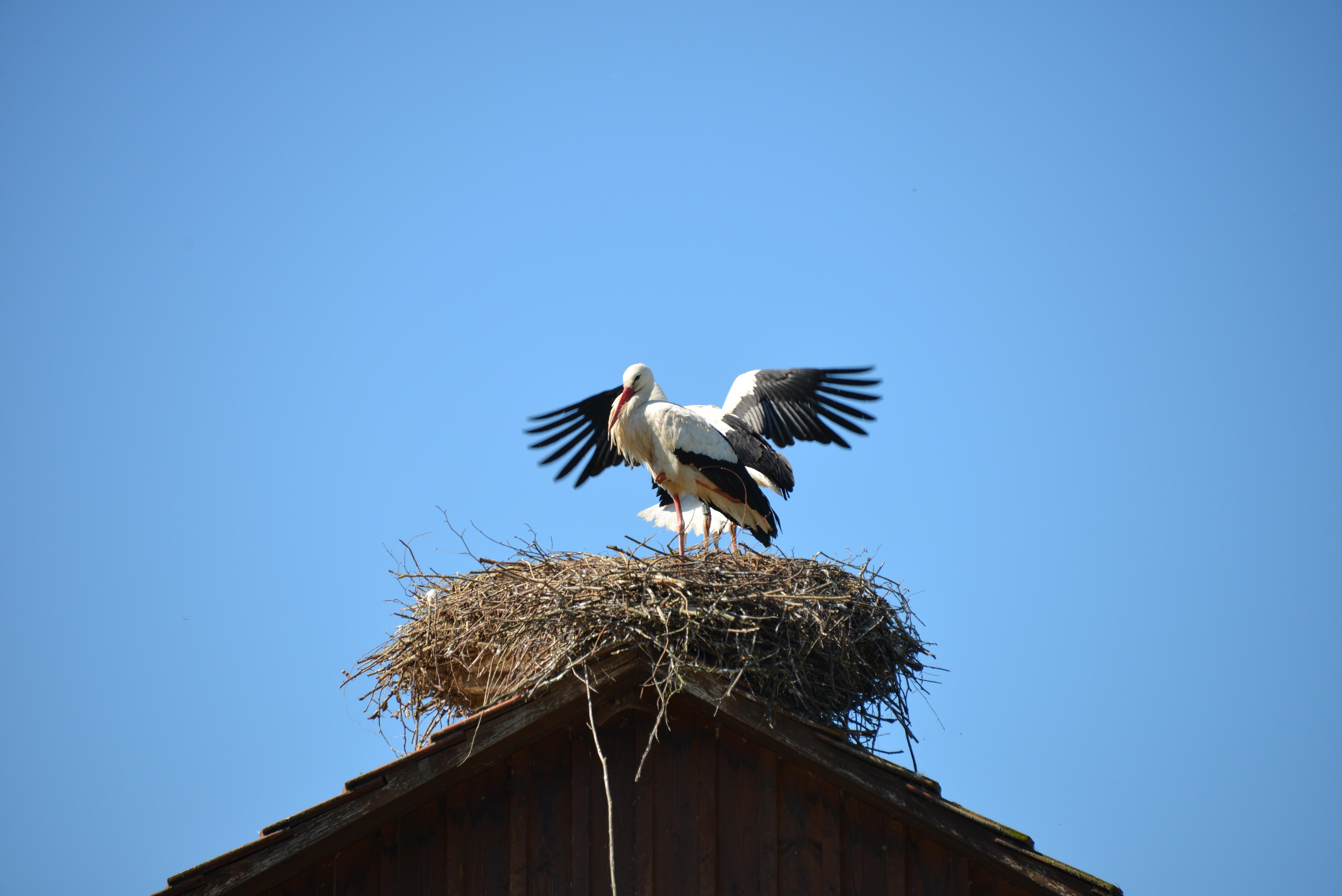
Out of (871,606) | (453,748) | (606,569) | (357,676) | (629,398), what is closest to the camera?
(453,748)

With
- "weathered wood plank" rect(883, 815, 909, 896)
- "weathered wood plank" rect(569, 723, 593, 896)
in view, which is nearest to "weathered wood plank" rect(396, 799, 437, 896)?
"weathered wood plank" rect(569, 723, 593, 896)

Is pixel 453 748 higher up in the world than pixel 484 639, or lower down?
lower down

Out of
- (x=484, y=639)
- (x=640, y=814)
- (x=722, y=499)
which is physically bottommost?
(x=640, y=814)

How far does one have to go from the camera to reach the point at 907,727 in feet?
17.2

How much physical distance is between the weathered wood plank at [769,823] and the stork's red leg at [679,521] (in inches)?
61.3

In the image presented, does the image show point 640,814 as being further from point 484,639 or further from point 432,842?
point 484,639

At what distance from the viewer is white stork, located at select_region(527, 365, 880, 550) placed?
24.3 feet

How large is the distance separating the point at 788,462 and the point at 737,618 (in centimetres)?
303

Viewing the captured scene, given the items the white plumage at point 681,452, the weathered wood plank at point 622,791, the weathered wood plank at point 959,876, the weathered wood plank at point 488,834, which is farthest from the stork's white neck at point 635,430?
the weathered wood plank at point 959,876

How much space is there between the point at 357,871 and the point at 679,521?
3.71 m

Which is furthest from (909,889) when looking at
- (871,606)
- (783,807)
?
(871,606)

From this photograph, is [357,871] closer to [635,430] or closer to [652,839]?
[652,839]

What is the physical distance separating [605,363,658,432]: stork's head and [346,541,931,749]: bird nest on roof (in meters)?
1.85

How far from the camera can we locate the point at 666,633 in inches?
176
